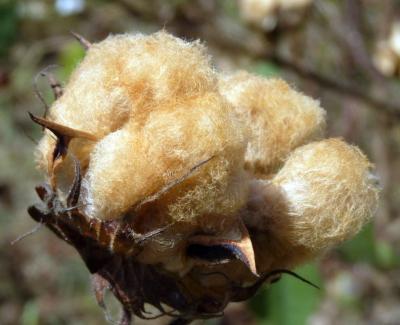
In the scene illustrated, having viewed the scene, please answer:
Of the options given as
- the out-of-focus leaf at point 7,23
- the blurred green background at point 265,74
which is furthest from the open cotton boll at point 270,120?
the out-of-focus leaf at point 7,23

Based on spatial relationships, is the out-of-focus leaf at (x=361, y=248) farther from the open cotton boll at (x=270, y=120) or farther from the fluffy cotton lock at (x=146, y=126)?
the fluffy cotton lock at (x=146, y=126)

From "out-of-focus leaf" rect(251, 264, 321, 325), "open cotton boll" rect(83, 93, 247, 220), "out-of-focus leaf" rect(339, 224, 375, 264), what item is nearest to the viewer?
"open cotton boll" rect(83, 93, 247, 220)

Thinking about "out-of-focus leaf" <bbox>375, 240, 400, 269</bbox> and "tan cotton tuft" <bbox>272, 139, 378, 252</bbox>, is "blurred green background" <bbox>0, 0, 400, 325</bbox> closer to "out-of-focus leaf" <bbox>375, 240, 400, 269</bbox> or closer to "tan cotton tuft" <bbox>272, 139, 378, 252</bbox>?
"out-of-focus leaf" <bbox>375, 240, 400, 269</bbox>

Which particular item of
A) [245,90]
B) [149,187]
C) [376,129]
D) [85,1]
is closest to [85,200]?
[149,187]

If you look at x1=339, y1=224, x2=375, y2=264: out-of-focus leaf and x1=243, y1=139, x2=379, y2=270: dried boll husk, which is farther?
x1=339, y1=224, x2=375, y2=264: out-of-focus leaf

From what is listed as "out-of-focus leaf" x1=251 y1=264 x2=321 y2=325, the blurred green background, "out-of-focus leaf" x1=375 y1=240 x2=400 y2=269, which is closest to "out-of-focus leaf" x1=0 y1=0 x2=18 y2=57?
the blurred green background

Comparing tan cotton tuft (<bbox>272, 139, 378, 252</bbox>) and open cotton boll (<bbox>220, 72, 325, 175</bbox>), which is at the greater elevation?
open cotton boll (<bbox>220, 72, 325, 175</bbox>)

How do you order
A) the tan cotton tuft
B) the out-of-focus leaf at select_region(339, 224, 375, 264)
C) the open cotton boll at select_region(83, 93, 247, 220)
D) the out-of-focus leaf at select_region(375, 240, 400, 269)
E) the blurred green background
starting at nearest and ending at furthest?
the open cotton boll at select_region(83, 93, 247, 220), the tan cotton tuft, the out-of-focus leaf at select_region(339, 224, 375, 264), the blurred green background, the out-of-focus leaf at select_region(375, 240, 400, 269)

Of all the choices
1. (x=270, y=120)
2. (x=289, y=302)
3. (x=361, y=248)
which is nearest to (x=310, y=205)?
(x=270, y=120)
